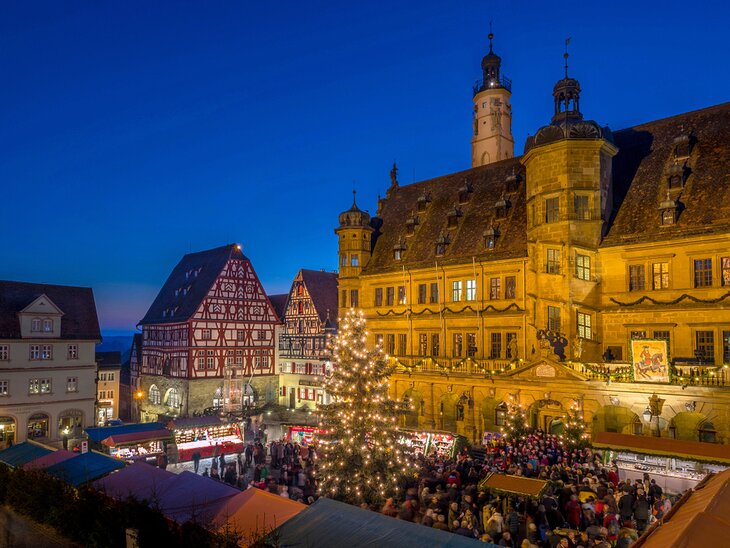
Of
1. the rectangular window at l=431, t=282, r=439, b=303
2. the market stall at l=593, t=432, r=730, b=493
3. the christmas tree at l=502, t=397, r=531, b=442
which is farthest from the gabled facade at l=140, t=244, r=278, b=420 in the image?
the market stall at l=593, t=432, r=730, b=493

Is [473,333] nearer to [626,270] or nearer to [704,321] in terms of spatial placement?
[626,270]

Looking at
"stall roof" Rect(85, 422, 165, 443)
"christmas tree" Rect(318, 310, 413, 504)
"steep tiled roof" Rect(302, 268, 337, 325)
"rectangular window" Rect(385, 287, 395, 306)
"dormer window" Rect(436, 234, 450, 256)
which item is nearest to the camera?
"christmas tree" Rect(318, 310, 413, 504)

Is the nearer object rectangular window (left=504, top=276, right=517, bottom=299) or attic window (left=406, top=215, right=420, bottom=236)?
rectangular window (left=504, top=276, right=517, bottom=299)

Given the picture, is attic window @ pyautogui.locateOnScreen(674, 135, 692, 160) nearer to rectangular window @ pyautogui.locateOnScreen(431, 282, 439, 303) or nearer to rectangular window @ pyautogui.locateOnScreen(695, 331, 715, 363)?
rectangular window @ pyautogui.locateOnScreen(695, 331, 715, 363)

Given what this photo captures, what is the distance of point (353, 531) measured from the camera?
12.0m

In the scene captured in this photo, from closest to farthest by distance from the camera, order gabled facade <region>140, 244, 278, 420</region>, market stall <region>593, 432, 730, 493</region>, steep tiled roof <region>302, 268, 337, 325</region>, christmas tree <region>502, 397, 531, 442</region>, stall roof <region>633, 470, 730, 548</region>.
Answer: stall roof <region>633, 470, 730, 548</region> < market stall <region>593, 432, 730, 493</region> < christmas tree <region>502, 397, 531, 442</region> < gabled facade <region>140, 244, 278, 420</region> < steep tiled roof <region>302, 268, 337, 325</region>

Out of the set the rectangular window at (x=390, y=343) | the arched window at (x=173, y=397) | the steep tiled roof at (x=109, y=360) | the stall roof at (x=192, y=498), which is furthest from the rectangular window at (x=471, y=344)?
the steep tiled roof at (x=109, y=360)

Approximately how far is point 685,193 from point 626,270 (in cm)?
505

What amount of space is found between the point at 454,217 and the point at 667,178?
13.9 meters

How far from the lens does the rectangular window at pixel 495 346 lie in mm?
35656

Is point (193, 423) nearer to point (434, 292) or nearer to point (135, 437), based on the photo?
point (135, 437)

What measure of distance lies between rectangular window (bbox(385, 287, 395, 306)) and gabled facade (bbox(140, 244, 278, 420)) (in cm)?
2066

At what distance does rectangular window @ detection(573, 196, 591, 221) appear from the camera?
103 ft

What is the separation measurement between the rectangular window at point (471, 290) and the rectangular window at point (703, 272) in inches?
508
